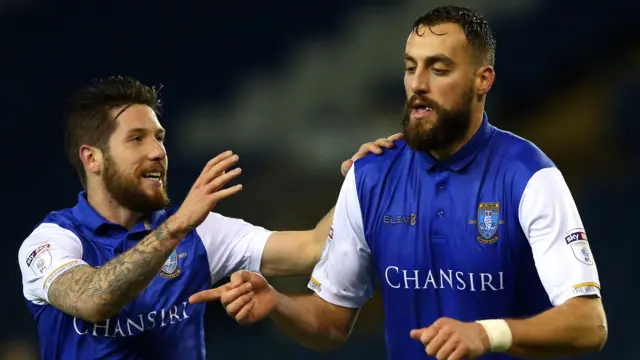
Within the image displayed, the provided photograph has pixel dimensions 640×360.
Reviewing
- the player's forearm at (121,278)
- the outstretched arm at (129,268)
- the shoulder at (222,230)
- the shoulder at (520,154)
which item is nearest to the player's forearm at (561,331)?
the shoulder at (520,154)

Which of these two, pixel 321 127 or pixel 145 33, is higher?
pixel 145 33

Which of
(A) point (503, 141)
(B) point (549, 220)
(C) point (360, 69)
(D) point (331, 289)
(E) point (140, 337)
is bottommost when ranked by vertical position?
(E) point (140, 337)

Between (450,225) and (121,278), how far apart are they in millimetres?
1118

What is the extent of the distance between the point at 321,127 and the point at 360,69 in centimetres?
49

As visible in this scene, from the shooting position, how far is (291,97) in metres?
6.55

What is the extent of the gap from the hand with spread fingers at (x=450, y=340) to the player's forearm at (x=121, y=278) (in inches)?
44.5

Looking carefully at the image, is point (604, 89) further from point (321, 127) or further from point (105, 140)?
point (105, 140)

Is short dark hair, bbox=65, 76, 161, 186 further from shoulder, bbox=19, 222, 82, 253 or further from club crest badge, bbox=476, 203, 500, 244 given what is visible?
club crest badge, bbox=476, 203, 500, 244

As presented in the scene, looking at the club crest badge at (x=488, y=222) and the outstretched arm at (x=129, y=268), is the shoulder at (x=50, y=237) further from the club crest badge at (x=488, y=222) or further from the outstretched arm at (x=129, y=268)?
the club crest badge at (x=488, y=222)

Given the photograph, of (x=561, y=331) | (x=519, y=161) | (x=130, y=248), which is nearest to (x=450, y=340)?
(x=561, y=331)

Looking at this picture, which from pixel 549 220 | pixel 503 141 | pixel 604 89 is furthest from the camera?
pixel 604 89

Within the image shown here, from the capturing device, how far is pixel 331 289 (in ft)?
10.9

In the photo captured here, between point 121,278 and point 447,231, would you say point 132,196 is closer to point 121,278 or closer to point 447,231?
point 121,278

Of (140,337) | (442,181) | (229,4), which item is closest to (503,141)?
(442,181)
